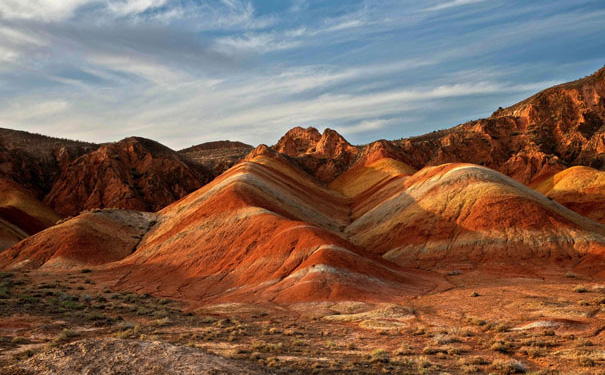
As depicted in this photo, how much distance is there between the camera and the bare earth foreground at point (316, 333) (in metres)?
13.3

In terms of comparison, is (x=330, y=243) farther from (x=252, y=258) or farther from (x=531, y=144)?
(x=531, y=144)

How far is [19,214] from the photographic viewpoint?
3147 inches

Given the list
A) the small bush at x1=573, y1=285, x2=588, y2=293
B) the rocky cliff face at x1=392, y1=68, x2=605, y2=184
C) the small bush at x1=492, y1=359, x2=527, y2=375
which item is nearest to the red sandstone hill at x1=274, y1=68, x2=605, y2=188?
the rocky cliff face at x1=392, y1=68, x2=605, y2=184

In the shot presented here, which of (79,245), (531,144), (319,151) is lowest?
(79,245)

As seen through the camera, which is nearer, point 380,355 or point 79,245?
point 380,355

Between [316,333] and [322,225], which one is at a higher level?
[322,225]

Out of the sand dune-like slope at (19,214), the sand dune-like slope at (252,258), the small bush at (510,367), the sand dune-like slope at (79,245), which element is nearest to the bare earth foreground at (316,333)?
the small bush at (510,367)

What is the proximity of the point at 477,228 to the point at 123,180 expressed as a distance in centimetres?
7187

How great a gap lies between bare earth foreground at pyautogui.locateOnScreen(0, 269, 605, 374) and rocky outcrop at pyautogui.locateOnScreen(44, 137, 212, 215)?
189 feet

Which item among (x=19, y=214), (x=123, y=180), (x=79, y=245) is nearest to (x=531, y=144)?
(x=123, y=180)

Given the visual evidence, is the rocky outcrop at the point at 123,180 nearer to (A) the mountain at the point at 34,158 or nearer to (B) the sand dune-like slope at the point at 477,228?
(A) the mountain at the point at 34,158

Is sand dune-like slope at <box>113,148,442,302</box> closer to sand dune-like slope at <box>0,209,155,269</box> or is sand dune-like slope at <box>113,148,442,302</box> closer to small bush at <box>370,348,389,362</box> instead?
sand dune-like slope at <box>0,209,155,269</box>

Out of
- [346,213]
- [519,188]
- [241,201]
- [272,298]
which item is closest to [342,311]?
[272,298]

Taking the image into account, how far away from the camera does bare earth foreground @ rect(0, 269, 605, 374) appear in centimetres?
1333
